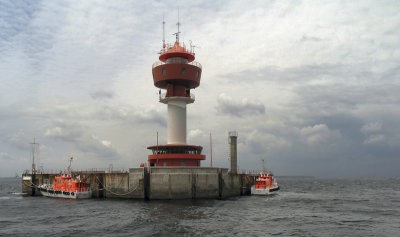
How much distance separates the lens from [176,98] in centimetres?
6109

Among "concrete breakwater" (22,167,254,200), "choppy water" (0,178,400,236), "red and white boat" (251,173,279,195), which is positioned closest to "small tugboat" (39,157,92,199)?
"concrete breakwater" (22,167,254,200)

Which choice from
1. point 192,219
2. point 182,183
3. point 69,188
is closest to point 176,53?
point 182,183

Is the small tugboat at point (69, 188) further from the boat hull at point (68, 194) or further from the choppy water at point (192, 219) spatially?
the choppy water at point (192, 219)

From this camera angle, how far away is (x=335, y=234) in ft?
100

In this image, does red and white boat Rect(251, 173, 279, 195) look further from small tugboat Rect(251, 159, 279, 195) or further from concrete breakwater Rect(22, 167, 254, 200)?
concrete breakwater Rect(22, 167, 254, 200)

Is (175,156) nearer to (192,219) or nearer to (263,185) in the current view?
(263,185)

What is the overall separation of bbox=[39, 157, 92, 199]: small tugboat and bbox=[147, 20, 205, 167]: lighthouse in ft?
39.2

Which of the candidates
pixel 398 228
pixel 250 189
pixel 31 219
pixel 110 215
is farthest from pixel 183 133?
pixel 398 228

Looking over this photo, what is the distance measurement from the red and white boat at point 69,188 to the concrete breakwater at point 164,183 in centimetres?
132

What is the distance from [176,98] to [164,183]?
17498mm

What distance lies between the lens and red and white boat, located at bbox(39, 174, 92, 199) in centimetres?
5653

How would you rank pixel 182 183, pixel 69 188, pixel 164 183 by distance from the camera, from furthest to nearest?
A: pixel 69 188
pixel 182 183
pixel 164 183

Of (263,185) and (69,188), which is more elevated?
(69,188)

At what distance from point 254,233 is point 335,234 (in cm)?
731
